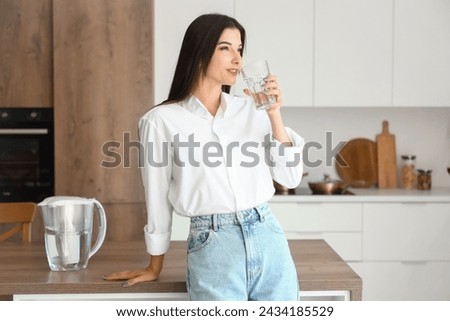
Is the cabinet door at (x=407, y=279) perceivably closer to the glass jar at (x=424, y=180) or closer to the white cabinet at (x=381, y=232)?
the white cabinet at (x=381, y=232)

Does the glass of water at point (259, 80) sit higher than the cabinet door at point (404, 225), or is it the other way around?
the glass of water at point (259, 80)

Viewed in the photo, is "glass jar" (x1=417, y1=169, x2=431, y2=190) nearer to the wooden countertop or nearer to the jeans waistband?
the wooden countertop

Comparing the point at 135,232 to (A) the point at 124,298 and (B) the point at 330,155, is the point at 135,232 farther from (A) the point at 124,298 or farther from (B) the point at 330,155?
(A) the point at 124,298

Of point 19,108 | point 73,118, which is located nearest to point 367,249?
point 73,118

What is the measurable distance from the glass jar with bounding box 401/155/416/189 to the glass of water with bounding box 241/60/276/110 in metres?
2.99

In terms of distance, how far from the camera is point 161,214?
215 centimetres

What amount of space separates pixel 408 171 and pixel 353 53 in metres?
0.85

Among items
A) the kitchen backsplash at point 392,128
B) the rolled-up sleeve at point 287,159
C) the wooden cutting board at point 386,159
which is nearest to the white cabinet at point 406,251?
the wooden cutting board at point 386,159

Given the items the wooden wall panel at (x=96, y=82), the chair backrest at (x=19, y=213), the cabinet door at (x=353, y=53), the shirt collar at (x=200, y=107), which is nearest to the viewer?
the shirt collar at (x=200, y=107)

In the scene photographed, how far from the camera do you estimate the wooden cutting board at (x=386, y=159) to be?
16.1ft

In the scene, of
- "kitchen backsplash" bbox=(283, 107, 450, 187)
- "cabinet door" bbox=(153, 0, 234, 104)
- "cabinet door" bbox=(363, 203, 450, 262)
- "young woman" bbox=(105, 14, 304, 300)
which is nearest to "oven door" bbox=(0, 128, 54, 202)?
"cabinet door" bbox=(153, 0, 234, 104)

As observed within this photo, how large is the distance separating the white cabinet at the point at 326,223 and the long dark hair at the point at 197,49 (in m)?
2.36

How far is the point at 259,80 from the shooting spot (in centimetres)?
204

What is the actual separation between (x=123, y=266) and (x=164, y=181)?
13.5 inches
